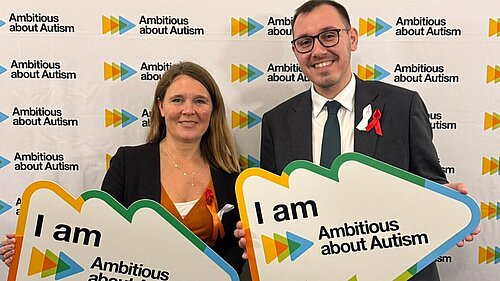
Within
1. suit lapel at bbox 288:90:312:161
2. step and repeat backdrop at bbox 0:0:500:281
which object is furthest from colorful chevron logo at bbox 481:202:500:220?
suit lapel at bbox 288:90:312:161

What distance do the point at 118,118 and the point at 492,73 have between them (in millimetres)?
1382

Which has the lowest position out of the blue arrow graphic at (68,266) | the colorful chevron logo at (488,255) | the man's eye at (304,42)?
the colorful chevron logo at (488,255)

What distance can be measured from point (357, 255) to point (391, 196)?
7.2 inches

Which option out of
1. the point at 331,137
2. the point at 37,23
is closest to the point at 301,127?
the point at 331,137

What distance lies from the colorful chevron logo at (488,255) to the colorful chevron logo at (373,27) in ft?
2.91

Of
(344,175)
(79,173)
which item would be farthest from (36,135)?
(344,175)

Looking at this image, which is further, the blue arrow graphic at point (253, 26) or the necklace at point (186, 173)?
the blue arrow graphic at point (253, 26)

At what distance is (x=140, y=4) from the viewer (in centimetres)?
190

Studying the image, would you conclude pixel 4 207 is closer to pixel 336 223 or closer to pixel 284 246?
pixel 284 246

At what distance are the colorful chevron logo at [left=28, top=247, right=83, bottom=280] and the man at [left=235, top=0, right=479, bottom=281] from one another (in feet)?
1.53

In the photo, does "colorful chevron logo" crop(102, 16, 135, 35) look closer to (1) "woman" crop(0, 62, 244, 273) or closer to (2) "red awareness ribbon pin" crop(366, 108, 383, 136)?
(1) "woman" crop(0, 62, 244, 273)

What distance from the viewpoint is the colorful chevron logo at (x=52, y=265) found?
1.43 meters

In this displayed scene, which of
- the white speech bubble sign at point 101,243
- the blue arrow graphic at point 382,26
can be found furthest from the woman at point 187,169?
the blue arrow graphic at point 382,26

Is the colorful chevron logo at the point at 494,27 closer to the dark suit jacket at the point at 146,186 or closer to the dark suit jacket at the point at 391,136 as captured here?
the dark suit jacket at the point at 391,136
